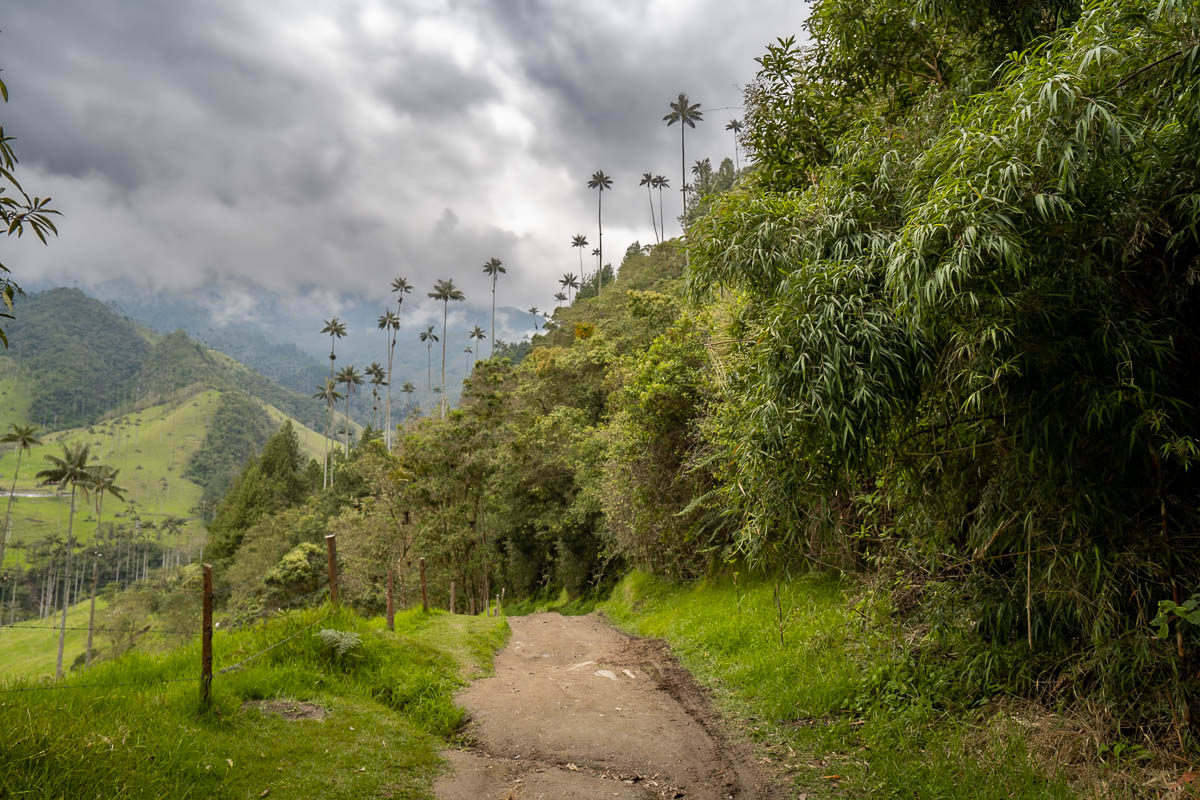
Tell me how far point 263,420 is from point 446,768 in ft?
581

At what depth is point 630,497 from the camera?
14523 mm

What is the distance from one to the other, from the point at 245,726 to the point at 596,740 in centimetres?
319

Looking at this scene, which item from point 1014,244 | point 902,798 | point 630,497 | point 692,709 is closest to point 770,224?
point 1014,244

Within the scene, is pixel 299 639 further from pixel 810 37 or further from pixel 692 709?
pixel 810 37

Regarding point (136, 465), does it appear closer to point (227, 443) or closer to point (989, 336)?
point (227, 443)

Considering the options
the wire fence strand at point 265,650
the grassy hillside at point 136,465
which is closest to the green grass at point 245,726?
the wire fence strand at point 265,650

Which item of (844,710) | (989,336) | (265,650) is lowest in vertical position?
(844,710)

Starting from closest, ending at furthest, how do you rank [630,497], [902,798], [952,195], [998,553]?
[952,195] → [902,798] → [998,553] → [630,497]

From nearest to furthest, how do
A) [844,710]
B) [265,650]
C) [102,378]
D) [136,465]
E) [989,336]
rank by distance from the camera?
1. [989,336]
2. [844,710]
3. [265,650]
4. [136,465]
5. [102,378]

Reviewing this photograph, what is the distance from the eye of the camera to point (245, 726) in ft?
16.9

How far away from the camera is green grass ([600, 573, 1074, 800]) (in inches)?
169

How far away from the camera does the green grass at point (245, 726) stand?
142 inches

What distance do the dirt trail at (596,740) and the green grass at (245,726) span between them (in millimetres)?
494

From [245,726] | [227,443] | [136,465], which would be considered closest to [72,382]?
[136,465]
